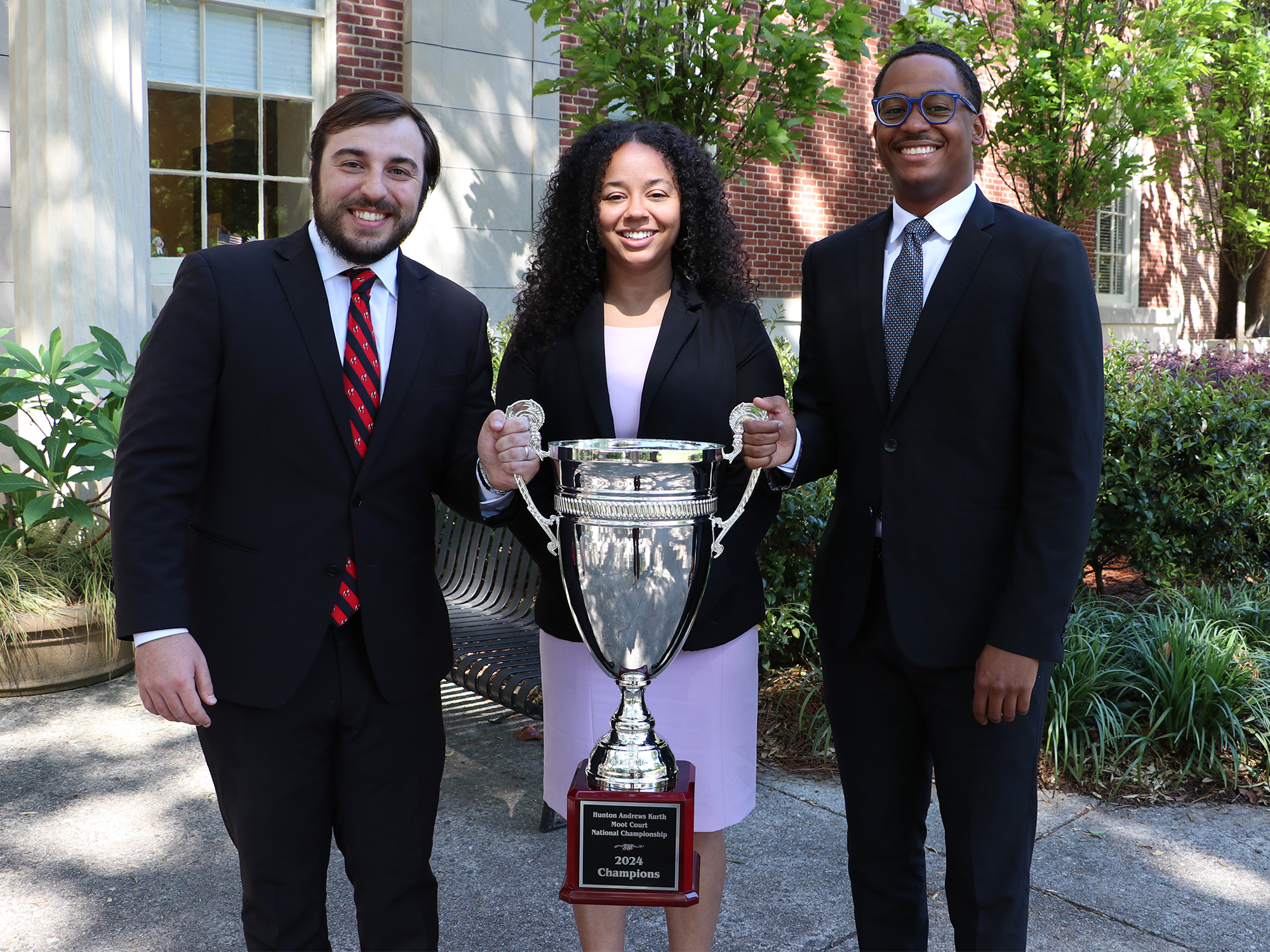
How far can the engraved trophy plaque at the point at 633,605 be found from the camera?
2.01 meters

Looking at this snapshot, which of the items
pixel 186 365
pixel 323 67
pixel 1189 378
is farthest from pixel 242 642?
pixel 323 67

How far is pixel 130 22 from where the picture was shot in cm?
639

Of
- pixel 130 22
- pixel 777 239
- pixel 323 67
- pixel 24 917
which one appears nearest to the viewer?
pixel 24 917

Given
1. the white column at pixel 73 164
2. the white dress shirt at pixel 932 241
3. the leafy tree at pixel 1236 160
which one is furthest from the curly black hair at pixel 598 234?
the leafy tree at pixel 1236 160

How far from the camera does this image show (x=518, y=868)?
3.34 m

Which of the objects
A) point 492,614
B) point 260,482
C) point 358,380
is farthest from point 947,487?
point 492,614

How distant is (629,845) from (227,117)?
800cm

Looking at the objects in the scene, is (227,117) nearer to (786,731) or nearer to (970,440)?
(786,731)

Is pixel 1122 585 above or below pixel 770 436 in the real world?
below

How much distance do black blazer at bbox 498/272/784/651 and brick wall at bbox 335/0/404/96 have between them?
710cm

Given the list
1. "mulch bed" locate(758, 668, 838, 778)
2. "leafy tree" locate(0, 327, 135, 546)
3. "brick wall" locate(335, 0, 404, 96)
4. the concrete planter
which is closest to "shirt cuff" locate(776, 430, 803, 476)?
"mulch bed" locate(758, 668, 838, 778)

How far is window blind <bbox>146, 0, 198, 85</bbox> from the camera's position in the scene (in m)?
8.05

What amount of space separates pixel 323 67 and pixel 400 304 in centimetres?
742

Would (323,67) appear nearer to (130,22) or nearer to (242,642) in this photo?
(130,22)
